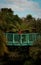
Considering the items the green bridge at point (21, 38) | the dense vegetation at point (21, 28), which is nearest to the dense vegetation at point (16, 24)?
the dense vegetation at point (21, 28)

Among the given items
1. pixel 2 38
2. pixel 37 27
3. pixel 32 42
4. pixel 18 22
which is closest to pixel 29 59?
pixel 32 42

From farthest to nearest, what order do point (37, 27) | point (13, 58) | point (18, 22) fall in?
point (18, 22), point (37, 27), point (13, 58)

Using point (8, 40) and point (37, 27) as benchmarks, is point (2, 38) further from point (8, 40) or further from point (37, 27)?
point (37, 27)

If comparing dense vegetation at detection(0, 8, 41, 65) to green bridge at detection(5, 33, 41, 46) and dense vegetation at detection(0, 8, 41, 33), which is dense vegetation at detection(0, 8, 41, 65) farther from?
green bridge at detection(5, 33, 41, 46)

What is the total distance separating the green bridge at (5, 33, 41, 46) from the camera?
28688mm

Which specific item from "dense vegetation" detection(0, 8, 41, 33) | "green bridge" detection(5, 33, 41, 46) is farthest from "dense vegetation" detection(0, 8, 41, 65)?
"green bridge" detection(5, 33, 41, 46)

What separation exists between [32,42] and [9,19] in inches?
293

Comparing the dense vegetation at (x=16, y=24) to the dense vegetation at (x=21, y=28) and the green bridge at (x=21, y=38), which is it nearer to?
the dense vegetation at (x=21, y=28)

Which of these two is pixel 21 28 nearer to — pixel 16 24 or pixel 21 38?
pixel 16 24

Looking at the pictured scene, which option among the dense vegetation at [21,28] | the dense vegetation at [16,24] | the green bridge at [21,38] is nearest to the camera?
the dense vegetation at [21,28]

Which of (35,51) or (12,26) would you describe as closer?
(35,51)

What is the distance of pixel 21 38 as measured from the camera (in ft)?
95.0

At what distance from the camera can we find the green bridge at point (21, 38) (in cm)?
2869

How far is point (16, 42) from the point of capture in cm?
2928
